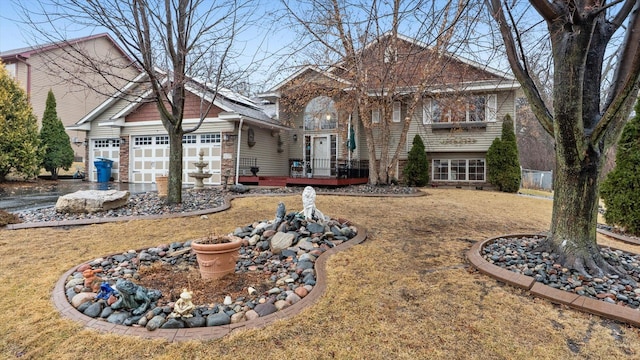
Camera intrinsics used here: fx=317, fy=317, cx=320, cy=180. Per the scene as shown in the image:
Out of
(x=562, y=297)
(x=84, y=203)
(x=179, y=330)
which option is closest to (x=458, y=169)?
(x=562, y=297)

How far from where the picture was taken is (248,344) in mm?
2217

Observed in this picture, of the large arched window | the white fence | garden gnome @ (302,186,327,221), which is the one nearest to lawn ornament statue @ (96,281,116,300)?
garden gnome @ (302,186,327,221)

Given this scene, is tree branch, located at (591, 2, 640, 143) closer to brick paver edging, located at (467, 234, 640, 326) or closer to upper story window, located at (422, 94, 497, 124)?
brick paver edging, located at (467, 234, 640, 326)

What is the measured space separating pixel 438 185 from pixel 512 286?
466 inches

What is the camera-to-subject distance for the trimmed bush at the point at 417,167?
13.5 meters

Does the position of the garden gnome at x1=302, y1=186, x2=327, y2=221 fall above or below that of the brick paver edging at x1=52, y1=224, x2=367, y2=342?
above

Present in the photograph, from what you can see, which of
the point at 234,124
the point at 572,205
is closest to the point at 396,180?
the point at 234,124

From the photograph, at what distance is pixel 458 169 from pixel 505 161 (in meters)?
2.22

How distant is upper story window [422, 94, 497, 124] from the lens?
12453mm

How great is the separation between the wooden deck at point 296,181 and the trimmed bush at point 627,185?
296 inches

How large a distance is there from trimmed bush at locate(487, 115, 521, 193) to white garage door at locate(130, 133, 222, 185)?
444 inches

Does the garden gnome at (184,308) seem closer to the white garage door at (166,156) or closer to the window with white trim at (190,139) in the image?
the white garage door at (166,156)

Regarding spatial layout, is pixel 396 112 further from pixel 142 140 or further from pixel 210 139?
pixel 142 140

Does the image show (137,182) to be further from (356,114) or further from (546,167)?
(546,167)
